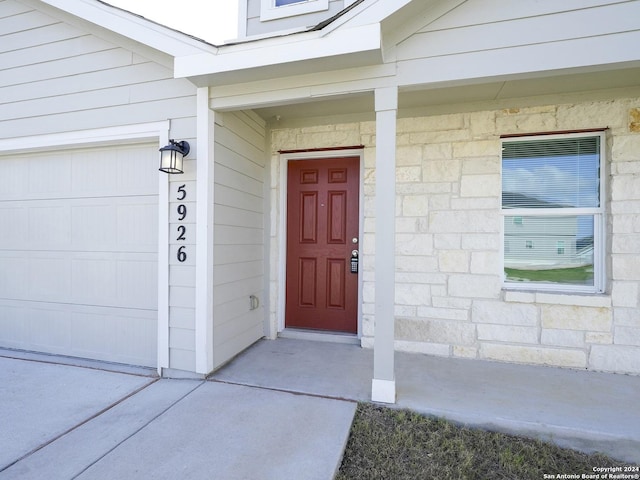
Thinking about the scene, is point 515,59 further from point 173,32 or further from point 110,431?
point 110,431

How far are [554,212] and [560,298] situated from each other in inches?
29.8

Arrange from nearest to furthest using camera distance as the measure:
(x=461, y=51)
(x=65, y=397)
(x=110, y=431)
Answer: (x=110, y=431) < (x=461, y=51) < (x=65, y=397)

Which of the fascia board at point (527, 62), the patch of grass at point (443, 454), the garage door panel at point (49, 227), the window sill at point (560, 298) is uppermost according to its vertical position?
the fascia board at point (527, 62)

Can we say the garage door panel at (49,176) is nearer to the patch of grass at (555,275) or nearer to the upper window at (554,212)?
the upper window at (554,212)

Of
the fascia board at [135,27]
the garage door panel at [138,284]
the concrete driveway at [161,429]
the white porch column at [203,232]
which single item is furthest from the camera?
the garage door panel at [138,284]

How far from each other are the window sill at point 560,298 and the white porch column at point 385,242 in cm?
140

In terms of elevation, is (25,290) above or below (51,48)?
below

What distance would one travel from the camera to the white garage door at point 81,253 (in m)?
2.92

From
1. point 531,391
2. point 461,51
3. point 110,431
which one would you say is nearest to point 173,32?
point 461,51

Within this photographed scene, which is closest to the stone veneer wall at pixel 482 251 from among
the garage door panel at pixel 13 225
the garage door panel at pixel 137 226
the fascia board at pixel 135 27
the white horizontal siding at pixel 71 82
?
the fascia board at pixel 135 27

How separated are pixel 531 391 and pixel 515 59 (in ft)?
7.45

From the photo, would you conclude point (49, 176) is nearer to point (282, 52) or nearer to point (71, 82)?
point (71, 82)

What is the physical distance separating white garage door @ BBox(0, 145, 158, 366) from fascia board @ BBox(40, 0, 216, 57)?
2.78 ft

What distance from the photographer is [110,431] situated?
1974 mm
